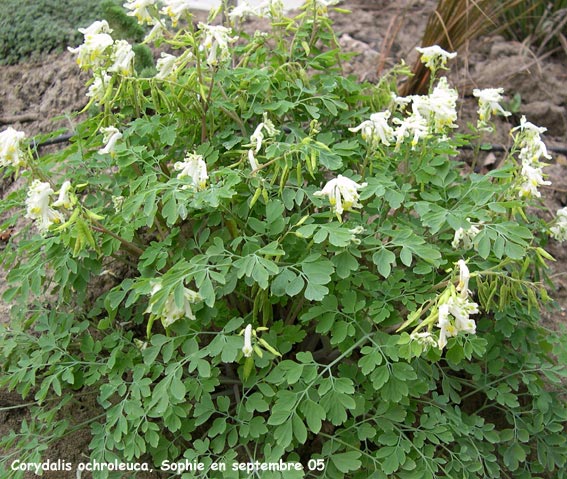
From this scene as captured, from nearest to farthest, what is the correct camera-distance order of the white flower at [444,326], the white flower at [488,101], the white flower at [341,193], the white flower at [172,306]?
the white flower at [444,326], the white flower at [172,306], the white flower at [341,193], the white flower at [488,101]

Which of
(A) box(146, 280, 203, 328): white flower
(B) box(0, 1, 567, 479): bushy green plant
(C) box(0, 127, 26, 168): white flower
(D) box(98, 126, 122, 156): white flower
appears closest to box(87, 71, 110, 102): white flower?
(B) box(0, 1, 567, 479): bushy green plant

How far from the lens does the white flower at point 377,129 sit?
240cm

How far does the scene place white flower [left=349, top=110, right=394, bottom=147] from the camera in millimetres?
2402

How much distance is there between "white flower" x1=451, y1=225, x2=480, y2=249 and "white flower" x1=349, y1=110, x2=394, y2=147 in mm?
395

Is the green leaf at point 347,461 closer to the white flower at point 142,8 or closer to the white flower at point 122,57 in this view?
the white flower at point 122,57

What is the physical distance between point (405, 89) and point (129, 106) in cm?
184

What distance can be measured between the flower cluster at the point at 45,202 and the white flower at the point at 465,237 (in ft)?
4.15

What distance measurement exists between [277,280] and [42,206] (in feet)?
2.53

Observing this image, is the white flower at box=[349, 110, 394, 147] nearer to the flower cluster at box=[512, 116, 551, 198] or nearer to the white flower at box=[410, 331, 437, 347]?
the flower cluster at box=[512, 116, 551, 198]

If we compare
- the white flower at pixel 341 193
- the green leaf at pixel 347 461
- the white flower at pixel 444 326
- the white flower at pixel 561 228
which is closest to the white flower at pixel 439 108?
the white flower at pixel 341 193

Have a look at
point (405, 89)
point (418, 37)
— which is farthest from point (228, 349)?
point (418, 37)

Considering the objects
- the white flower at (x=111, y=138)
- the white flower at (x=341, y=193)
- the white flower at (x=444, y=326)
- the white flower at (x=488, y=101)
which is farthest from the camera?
the white flower at (x=488, y=101)

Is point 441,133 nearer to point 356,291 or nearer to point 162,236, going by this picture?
point 356,291

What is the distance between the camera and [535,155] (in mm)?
2480
